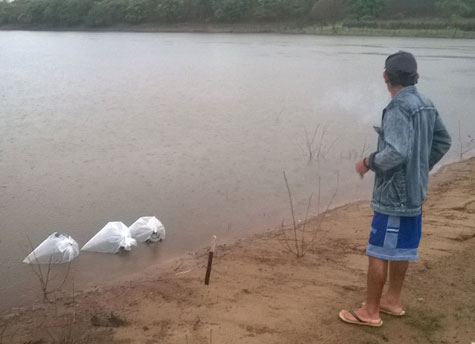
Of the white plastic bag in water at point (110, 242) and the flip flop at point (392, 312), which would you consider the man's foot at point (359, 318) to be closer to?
the flip flop at point (392, 312)

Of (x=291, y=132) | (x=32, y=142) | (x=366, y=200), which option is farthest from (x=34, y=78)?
(x=366, y=200)

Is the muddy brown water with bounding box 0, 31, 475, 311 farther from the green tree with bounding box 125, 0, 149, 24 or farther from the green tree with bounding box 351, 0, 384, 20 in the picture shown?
the green tree with bounding box 125, 0, 149, 24

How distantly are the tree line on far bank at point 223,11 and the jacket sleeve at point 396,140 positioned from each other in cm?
5802

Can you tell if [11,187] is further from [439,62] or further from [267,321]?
[439,62]

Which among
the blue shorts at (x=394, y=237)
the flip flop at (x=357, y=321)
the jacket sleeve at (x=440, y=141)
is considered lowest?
the flip flop at (x=357, y=321)

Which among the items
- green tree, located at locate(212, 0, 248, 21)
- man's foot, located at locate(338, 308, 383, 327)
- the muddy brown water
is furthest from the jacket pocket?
green tree, located at locate(212, 0, 248, 21)

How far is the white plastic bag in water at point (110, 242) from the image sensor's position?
522 cm

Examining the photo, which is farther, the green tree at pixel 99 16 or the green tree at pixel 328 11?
the green tree at pixel 99 16

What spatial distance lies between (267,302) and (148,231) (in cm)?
213

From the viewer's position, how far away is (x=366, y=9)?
197 feet

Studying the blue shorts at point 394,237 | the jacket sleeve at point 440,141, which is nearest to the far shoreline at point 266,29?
the jacket sleeve at point 440,141

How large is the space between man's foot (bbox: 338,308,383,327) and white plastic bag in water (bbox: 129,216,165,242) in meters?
2.68

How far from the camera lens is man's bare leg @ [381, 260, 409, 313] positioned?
3.23 m

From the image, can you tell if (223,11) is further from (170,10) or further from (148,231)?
(148,231)
